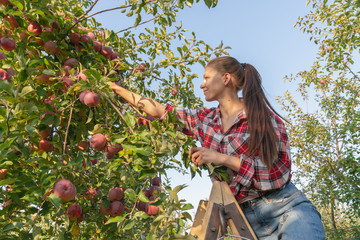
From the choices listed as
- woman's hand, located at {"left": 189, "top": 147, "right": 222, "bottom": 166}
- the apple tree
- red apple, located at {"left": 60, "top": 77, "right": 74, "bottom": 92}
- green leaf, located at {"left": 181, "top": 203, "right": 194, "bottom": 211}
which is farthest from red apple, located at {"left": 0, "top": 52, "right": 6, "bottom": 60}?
green leaf, located at {"left": 181, "top": 203, "right": 194, "bottom": 211}

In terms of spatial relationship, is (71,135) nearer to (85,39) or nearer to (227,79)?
(85,39)

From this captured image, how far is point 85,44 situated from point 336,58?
5.11m

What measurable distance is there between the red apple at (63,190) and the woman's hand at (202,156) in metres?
0.56

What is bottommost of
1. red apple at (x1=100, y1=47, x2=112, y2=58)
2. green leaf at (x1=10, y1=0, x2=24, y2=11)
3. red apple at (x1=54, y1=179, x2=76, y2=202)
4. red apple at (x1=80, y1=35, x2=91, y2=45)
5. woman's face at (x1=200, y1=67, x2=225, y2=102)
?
red apple at (x1=54, y1=179, x2=76, y2=202)

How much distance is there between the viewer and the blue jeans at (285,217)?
1487 millimetres

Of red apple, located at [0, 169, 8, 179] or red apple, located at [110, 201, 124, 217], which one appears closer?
red apple, located at [0, 169, 8, 179]

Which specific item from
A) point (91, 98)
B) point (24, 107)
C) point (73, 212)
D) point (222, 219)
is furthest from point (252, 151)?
point (24, 107)

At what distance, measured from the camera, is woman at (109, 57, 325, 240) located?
1546 millimetres

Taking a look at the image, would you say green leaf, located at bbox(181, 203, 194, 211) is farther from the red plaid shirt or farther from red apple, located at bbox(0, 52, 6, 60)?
red apple, located at bbox(0, 52, 6, 60)

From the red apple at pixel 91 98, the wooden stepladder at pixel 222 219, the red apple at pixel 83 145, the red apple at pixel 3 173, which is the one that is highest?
the red apple at pixel 91 98

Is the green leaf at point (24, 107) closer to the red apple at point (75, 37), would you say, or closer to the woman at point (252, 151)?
the woman at point (252, 151)

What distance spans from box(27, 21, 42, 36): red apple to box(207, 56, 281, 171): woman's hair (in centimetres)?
101

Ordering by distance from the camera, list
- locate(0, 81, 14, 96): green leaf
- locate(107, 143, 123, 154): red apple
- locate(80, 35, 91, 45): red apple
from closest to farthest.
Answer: locate(0, 81, 14, 96): green leaf
locate(107, 143, 123, 154): red apple
locate(80, 35, 91, 45): red apple

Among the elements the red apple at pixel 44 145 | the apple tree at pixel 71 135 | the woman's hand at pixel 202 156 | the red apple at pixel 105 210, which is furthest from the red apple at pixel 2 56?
the woman's hand at pixel 202 156
